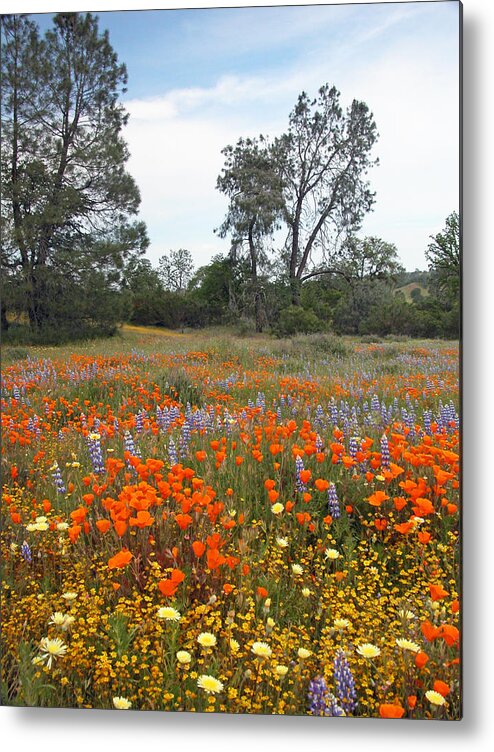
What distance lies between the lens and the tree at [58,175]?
9.66ft

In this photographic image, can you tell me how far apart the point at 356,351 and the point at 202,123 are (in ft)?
4.63

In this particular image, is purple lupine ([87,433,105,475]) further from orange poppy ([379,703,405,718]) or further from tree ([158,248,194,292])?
orange poppy ([379,703,405,718])

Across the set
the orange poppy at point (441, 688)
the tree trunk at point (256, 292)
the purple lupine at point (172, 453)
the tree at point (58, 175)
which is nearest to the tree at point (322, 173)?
the tree trunk at point (256, 292)

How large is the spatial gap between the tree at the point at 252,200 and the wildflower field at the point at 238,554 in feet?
1.71

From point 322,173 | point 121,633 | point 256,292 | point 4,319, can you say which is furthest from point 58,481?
point 322,173

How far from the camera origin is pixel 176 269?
2.93 metres

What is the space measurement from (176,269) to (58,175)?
812mm

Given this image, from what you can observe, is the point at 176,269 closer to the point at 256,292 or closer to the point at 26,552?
the point at 256,292

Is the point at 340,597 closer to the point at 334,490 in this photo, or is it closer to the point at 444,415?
the point at 334,490

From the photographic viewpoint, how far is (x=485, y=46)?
2.72 metres

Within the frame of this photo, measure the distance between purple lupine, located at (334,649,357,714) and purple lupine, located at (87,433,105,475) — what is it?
1277 millimetres

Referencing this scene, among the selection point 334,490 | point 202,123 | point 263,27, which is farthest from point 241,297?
point 263,27

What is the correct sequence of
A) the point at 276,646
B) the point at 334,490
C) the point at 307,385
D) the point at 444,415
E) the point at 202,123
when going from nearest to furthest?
the point at 276,646 → the point at 334,490 → the point at 444,415 → the point at 202,123 → the point at 307,385

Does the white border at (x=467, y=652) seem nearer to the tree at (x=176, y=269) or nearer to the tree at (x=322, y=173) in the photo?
the tree at (x=322, y=173)
